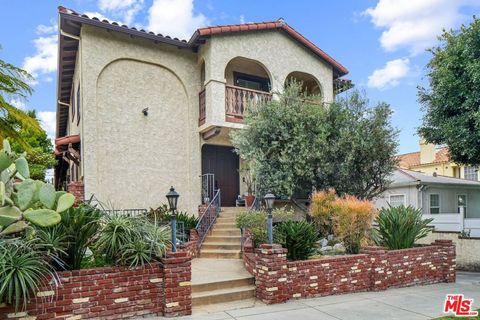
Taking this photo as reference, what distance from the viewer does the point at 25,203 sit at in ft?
17.5

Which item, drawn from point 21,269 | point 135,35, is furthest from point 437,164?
point 21,269

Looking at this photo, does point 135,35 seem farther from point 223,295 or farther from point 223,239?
point 223,295

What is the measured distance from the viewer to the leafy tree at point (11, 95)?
30.9 feet

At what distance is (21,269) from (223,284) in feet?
12.8

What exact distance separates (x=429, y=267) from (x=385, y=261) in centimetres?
189

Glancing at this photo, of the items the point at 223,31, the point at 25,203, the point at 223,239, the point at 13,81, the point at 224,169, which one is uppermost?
the point at 223,31

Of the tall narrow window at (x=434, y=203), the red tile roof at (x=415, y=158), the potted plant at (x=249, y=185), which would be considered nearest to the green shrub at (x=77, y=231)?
the potted plant at (x=249, y=185)

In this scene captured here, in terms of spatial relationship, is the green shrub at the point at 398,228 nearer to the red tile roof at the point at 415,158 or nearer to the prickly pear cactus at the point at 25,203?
the prickly pear cactus at the point at 25,203

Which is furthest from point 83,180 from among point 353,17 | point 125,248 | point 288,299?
point 353,17

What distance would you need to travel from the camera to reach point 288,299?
7.57 m

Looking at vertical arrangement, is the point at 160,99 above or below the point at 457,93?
above

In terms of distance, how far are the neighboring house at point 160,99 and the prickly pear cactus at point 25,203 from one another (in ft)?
19.0

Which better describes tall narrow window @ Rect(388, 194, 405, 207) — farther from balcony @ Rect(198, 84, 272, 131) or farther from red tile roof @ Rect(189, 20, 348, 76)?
balcony @ Rect(198, 84, 272, 131)

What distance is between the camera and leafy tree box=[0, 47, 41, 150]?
9.42 m
